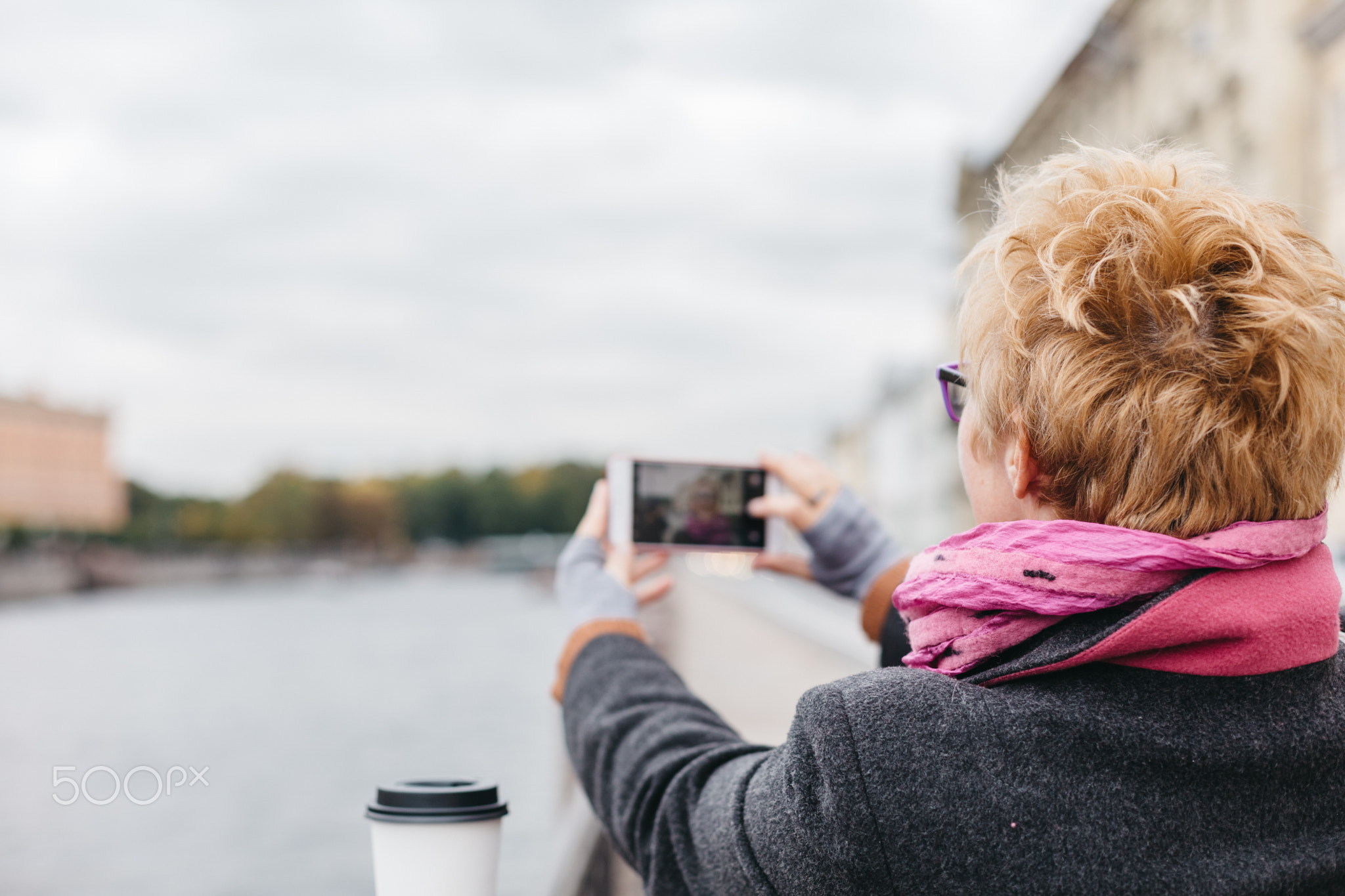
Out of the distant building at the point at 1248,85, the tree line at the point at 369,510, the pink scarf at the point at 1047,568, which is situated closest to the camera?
the pink scarf at the point at 1047,568

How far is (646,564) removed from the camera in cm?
161

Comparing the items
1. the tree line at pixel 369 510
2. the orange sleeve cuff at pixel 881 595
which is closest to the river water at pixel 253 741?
the orange sleeve cuff at pixel 881 595

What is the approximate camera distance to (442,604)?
89.4 meters

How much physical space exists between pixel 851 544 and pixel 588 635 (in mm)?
485

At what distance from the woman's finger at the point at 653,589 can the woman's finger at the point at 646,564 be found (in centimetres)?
2

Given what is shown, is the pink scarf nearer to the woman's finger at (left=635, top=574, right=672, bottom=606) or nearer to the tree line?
the woman's finger at (left=635, top=574, right=672, bottom=606)

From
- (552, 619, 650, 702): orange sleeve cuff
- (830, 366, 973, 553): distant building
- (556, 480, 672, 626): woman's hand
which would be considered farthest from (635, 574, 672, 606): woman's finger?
(830, 366, 973, 553): distant building

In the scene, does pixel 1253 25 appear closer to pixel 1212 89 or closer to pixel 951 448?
pixel 1212 89

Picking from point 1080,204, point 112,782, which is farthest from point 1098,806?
point 112,782

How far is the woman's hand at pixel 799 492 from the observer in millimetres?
1710

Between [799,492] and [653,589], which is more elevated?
[799,492]

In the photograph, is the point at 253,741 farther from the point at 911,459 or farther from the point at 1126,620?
the point at 1126,620

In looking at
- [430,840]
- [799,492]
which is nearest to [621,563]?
[799,492]

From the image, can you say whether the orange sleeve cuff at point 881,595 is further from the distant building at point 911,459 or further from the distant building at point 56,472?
the distant building at point 911,459
